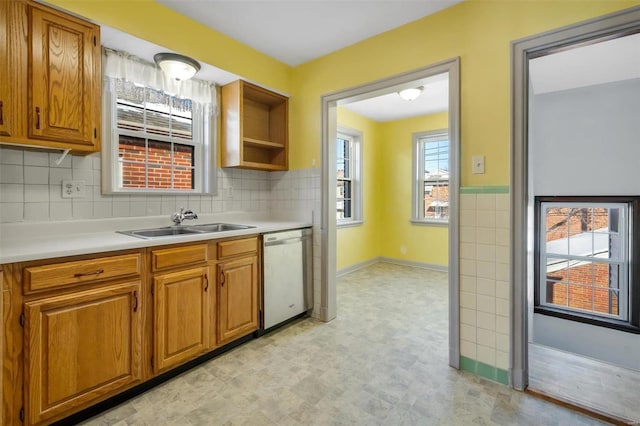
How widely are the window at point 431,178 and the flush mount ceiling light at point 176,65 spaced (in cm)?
384

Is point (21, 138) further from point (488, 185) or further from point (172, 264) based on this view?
point (488, 185)

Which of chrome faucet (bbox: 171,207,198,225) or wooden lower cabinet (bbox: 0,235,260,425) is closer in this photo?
wooden lower cabinet (bbox: 0,235,260,425)

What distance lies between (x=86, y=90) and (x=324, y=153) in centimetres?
182

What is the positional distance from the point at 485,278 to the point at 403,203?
335 centimetres

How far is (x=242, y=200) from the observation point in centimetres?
306

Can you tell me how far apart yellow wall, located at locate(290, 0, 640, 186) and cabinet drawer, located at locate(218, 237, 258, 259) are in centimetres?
165

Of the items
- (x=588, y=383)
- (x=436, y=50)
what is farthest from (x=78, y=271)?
(x=588, y=383)

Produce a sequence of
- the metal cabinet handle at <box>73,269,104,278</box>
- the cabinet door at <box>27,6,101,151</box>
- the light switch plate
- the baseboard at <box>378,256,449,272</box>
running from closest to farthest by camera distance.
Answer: the metal cabinet handle at <box>73,269,104,278</box>, the cabinet door at <box>27,6,101,151</box>, the light switch plate, the baseboard at <box>378,256,449,272</box>

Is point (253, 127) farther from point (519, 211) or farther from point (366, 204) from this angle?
point (366, 204)

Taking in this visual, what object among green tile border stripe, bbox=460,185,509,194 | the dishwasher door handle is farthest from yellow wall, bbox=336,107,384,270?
green tile border stripe, bbox=460,185,509,194

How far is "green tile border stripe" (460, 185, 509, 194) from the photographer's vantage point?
1.86 meters

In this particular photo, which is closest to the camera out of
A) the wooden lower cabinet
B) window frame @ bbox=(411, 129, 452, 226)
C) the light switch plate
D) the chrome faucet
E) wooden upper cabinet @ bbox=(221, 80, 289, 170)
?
the wooden lower cabinet

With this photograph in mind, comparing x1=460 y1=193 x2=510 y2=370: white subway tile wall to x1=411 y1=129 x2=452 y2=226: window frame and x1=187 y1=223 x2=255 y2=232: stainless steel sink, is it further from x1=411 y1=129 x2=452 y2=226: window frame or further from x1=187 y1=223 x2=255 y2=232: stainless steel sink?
x1=411 y1=129 x2=452 y2=226: window frame

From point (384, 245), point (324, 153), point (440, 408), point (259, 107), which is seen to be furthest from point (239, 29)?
point (384, 245)
